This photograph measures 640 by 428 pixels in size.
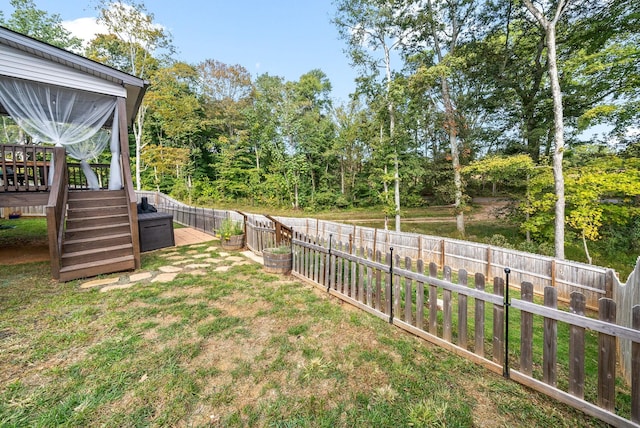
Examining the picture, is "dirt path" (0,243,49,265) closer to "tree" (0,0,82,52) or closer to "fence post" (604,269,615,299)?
"fence post" (604,269,615,299)

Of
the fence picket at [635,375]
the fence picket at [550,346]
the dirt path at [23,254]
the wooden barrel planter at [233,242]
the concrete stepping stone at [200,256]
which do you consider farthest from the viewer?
the wooden barrel planter at [233,242]

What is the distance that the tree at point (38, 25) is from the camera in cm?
1588

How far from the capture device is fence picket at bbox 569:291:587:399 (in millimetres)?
1702

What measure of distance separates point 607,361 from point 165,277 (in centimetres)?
548

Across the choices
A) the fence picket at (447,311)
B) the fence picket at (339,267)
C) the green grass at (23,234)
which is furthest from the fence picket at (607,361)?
the green grass at (23,234)

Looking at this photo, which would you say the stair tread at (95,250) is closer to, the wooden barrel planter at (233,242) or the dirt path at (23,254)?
the dirt path at (23,254)

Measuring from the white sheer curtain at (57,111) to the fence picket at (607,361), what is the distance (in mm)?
8473

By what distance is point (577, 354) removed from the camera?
67.9 inches

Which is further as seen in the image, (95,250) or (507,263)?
(507,263)

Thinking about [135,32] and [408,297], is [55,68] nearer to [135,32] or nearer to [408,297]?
[408,297]

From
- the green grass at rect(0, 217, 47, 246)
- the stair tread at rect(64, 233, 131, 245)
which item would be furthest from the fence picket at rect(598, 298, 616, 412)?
the green grass at rect(0, 217, 47, 246)

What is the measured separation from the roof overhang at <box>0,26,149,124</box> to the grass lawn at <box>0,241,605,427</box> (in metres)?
4.49

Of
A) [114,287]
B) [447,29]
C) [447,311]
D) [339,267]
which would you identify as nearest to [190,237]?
[114,287]

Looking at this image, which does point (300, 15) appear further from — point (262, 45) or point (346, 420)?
point (346, 420)
